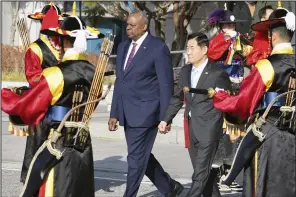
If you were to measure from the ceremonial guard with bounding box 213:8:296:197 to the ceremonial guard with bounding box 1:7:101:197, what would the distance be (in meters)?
1.22

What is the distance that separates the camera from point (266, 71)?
6.11m

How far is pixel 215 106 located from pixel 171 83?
883 mm

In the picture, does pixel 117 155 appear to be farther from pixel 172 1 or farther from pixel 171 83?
pixel 172 1

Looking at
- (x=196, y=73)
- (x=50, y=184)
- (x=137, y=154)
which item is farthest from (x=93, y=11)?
(x=50, y=184)

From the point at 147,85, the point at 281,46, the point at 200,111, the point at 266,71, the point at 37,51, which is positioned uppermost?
the point at 281,46

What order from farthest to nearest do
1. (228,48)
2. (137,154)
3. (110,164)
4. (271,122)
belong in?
(110,164), (228,48), (137,154), (271,122)

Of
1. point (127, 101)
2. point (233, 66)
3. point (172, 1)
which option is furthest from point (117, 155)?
point (172, 1)

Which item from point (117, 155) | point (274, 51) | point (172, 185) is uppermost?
point (274, 51)

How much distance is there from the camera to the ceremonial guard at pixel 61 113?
231 inches

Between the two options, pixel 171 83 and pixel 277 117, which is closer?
pixel 277 117

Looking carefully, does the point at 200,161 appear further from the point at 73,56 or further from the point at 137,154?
the point at 73,56

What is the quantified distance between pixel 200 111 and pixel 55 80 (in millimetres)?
1555

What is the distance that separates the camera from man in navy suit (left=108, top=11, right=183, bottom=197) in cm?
721

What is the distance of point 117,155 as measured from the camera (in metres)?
11.3
